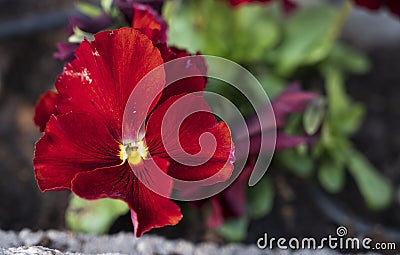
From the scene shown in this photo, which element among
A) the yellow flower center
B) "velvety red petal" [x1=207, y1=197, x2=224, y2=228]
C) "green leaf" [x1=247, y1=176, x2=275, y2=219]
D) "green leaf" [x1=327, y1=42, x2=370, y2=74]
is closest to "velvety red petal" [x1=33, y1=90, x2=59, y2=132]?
the yellow flower center

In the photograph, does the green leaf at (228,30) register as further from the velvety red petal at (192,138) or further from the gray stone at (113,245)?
the velvety red petal at (192,138)

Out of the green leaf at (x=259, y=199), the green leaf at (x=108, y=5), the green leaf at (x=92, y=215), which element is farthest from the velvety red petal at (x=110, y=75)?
the green leaf at (x=259, y=199)

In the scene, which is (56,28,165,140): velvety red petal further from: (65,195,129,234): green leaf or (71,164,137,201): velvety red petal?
(65,195,129,234): green leaf

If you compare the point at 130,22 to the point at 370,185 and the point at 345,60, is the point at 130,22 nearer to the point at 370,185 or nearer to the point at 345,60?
the point at 370,185

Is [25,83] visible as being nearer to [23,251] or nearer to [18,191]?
[18,191]

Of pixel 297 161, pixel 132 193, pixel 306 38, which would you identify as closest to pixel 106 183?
pixel 132 193

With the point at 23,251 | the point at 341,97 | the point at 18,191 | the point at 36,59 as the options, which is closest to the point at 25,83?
the point at 36,59
